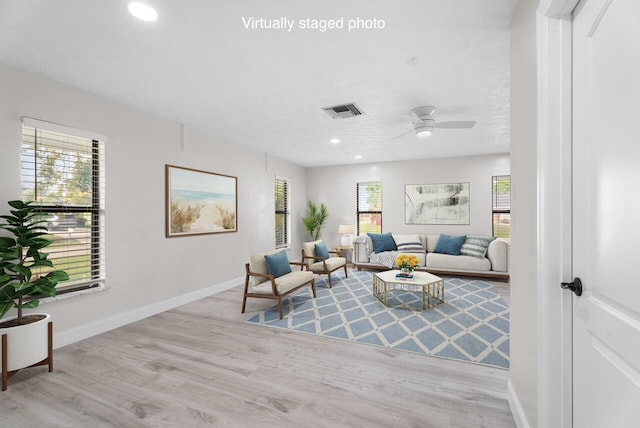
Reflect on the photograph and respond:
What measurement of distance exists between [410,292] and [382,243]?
6.21 ft

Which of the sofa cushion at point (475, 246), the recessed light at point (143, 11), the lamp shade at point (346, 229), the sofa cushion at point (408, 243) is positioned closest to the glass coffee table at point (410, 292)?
the sofa cushion at point (408, 243)

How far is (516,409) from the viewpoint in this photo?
1.77m

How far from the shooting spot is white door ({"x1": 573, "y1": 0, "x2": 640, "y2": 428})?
2.97 feet

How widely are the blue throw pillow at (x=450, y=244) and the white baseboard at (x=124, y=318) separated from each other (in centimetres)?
443

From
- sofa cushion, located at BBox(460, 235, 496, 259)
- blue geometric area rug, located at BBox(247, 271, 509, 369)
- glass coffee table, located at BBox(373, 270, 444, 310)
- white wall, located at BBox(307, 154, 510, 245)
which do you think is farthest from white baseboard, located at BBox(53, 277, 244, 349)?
sofa cushion, located at BBox(460, 235, 496, 259)

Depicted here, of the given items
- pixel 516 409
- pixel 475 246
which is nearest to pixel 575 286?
pixel 516 409

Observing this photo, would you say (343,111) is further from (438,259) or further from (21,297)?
(438,259)

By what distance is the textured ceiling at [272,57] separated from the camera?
1869mm

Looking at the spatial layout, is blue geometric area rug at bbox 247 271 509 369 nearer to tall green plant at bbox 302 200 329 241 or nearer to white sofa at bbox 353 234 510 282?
white sofa at bbox 353 234 510 282

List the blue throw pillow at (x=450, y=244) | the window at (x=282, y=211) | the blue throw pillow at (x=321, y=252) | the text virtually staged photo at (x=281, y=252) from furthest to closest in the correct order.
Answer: the window at (x=282, y=211)
the blue throw pillow at (x=450, y=244)
the blue throw pillow at (x=321, y=252)
the text virtually staged photo at (x=281, y=252)

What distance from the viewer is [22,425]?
181 cm

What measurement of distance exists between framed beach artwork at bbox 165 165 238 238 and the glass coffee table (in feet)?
8.92

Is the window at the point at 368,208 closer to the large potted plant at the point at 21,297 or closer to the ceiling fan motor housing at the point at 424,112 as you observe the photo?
the ceiling fan motor housing at the point at 424,112

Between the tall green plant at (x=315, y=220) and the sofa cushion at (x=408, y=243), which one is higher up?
the tall green plant at (x=315, y=220)
